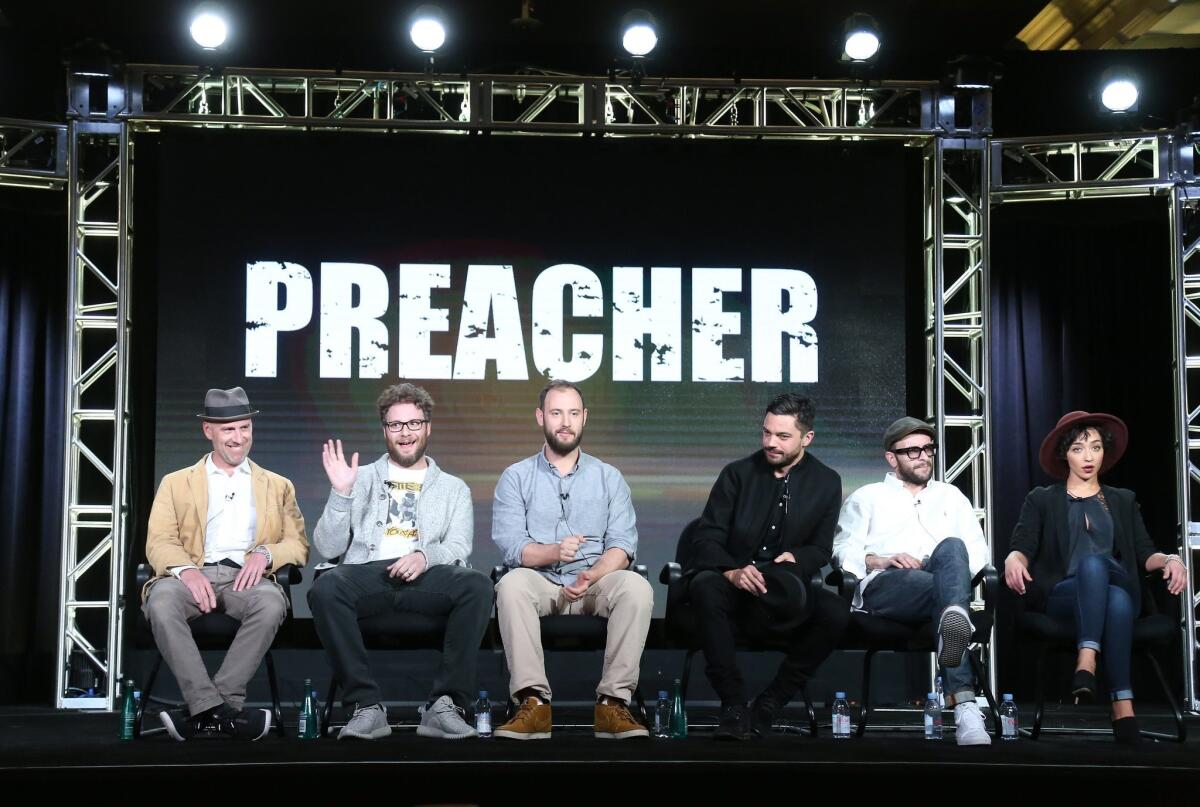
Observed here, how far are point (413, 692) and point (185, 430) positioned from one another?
1638 millimetres

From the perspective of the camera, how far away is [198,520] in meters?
5.00

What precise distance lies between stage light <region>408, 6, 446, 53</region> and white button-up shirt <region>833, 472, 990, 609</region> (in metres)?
2.77

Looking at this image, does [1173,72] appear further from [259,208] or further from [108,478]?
[108,478]

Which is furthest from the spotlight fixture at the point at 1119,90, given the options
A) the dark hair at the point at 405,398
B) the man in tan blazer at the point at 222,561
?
the man in tan blazer at the point at 222,561

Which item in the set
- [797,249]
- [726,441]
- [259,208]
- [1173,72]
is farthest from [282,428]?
[1173,72]

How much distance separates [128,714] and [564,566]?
5.23 ft

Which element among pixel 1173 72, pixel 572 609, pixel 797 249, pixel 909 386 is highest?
pixel 1173 72

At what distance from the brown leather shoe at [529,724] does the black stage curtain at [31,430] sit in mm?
3133

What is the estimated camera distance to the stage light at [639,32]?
618 centimetres

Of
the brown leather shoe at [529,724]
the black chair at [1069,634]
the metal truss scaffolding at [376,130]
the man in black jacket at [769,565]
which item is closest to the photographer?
the brown leather shoe at [529,724]

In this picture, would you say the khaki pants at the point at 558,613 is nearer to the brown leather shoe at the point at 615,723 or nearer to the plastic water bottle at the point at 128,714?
the brown leather shoe at the point at 615,723

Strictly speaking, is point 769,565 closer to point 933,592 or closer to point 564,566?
point 933,592

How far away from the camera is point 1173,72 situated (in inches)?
278

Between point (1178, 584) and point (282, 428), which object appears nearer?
point (1178, 584)
